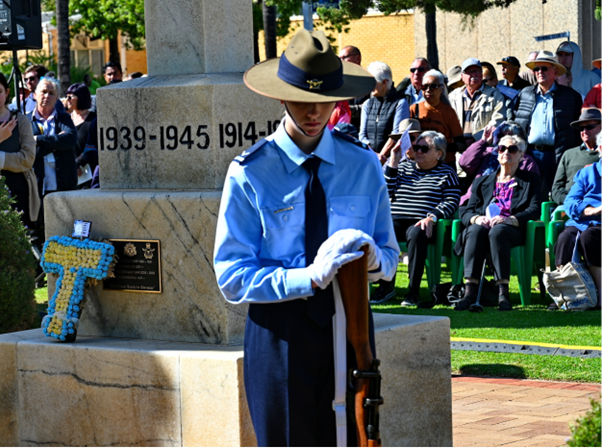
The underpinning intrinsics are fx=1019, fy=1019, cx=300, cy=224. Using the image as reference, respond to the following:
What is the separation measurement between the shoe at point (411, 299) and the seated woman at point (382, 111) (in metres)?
2.08

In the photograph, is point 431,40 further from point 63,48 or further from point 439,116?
point 439,116

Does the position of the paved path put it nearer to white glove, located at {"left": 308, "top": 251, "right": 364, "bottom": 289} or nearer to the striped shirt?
white glove, located at {"left": 308, "top": 251, "right": 364, "bottom": 289}

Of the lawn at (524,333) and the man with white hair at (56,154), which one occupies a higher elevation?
the man with white hair at (56,154)

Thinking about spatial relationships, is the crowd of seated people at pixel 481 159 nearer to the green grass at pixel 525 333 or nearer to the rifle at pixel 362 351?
the green grass at pixel 525 333

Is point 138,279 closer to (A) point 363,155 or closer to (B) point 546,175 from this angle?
(A) point 363,155

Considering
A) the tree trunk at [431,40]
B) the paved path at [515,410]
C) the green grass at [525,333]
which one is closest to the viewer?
the paved path at [515,410]

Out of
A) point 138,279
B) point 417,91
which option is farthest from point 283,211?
point 417,91

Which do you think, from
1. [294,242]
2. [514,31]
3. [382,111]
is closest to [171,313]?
[294,242]

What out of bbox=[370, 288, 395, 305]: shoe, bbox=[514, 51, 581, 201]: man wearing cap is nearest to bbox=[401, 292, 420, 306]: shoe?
bbox=[370, 288, 395, 305]: shoe

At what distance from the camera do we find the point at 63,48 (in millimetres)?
31906

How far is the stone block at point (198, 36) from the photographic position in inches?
210

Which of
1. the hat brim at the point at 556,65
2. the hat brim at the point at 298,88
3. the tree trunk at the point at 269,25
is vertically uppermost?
the tree trunk at the point at 269,25

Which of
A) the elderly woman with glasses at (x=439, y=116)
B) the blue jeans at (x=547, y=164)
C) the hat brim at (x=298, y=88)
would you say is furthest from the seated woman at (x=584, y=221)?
the hat brim at (x=298, y=88)

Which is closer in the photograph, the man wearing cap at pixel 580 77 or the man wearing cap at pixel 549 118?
the man wearing cap at pixel 549 118
